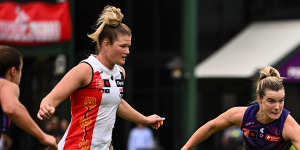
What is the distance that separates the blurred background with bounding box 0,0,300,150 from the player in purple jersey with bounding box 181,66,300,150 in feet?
25.9

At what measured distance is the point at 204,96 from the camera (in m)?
18.0

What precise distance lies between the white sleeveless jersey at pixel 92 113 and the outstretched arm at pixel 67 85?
0.24 ft

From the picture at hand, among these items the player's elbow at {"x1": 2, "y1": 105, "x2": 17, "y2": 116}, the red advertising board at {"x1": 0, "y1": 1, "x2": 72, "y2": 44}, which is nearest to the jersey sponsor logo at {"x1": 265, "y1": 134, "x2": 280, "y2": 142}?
the player's elbow at {"x1": 2, "y1": 105, "x2": 17, "y2": 116}

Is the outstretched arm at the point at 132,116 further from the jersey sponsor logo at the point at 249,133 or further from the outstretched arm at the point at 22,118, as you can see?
the outstretched arm at the point at 22,118

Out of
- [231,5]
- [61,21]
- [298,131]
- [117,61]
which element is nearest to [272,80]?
[298,131]

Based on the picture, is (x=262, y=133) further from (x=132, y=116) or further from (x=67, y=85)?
(x=67, y=85)

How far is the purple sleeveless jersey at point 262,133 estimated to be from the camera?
5267 millimetres

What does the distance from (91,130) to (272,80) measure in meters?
1.63

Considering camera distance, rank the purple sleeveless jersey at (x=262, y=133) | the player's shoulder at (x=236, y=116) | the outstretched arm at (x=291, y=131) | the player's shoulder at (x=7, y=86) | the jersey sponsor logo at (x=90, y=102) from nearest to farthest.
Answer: the player's shoulder at (x=7, y=86)
the jersey sponsor logo at (x=90, y=102)
the outstretched arm at (x=291, y=131)
the purple sleeveless jersey at (x=262, y=133)
the player's shoulder at (x=236, y=116)

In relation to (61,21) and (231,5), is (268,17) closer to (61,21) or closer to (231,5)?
(231,5)

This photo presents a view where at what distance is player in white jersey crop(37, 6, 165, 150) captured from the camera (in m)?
4.79

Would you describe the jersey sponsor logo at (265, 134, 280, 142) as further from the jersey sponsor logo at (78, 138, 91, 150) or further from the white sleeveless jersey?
the jersey sponsor logo at (78, 138, 91, 150)

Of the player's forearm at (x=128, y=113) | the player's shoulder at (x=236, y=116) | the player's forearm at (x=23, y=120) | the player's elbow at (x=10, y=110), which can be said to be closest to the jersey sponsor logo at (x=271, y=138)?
the player's shoulder at (x=236, y=116)

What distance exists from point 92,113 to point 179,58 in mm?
11936
